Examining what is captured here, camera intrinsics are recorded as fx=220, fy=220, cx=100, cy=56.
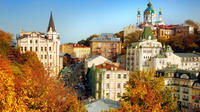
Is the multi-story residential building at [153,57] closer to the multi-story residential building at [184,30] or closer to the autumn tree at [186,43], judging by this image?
the autumn tree at [186,43]

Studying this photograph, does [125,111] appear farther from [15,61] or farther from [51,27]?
[51,27]

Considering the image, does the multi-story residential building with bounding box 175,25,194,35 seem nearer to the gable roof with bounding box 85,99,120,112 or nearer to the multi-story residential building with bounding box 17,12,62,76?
the multi-story residential building with bounding box 17,12,62,76

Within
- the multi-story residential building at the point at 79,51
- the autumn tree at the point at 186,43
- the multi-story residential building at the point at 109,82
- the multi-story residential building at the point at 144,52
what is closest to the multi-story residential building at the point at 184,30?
the autumn tree at the point at 186,43

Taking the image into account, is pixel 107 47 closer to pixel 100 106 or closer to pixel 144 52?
pixel 144 52

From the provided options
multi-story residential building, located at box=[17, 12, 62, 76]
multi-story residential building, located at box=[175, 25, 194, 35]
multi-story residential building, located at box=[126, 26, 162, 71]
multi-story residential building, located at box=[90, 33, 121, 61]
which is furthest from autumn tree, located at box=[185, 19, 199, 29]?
multi-story residential building, located at box=[17, 12, 62, 76]

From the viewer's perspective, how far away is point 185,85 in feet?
160

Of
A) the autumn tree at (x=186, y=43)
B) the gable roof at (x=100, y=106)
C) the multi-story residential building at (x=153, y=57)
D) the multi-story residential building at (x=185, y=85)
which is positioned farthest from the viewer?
the autumn tree at (x=186, y=43)

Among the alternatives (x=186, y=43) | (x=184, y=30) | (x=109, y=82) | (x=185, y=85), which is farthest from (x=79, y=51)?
(x=185, y=85)

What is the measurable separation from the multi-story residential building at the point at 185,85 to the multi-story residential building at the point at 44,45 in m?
29.2

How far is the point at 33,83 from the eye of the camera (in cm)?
2306

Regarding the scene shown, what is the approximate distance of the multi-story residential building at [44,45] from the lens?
193ft

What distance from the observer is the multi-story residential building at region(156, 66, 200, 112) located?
151 ft

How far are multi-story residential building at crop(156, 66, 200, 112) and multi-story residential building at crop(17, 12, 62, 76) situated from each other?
29.2 meters

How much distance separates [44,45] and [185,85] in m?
37.2
